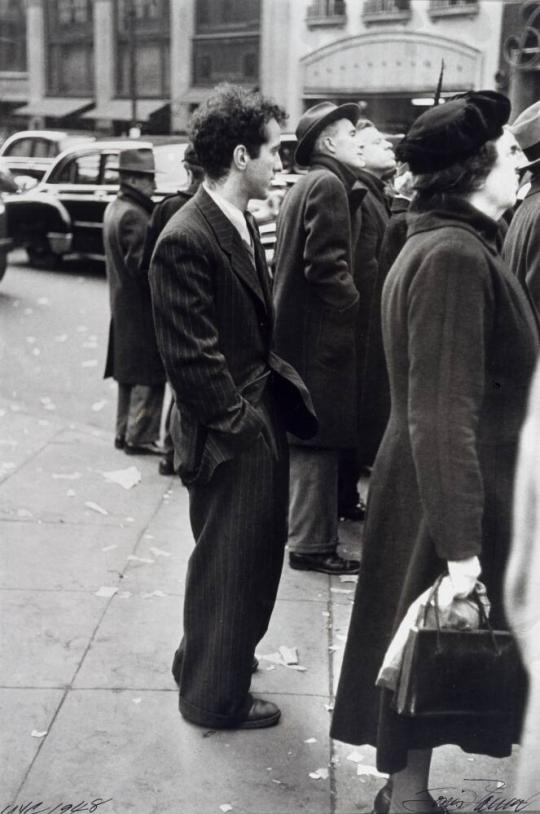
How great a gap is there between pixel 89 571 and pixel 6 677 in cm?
107

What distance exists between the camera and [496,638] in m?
2.63

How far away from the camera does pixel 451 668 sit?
103 inches

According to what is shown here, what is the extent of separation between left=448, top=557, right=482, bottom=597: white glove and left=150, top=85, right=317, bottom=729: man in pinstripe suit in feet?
3.04

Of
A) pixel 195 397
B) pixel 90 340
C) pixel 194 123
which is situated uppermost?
pixel 194 123

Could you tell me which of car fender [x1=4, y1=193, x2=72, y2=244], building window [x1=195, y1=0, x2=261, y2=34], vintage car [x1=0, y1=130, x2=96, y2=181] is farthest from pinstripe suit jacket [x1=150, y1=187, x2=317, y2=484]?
car fender [x1=4, y1=193, x2=72, y2=244]

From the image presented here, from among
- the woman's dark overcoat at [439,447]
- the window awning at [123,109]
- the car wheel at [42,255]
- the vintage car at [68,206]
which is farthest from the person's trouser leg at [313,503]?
the car wheel at [42,255]

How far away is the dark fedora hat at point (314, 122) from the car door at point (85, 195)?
9.65m

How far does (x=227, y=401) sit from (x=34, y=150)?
12749mm

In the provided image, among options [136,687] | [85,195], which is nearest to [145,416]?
[136,687]

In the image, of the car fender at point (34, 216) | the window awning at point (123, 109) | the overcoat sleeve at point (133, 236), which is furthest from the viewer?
the car fender at point (34, 216)

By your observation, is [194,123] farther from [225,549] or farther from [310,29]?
[310,29]

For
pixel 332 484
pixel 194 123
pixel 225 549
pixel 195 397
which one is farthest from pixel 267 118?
pixel 332 484

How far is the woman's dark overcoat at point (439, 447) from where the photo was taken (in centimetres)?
262

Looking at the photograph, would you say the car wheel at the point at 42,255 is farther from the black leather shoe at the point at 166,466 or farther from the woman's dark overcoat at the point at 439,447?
the woman's dark overcoat at the point at 439,447
